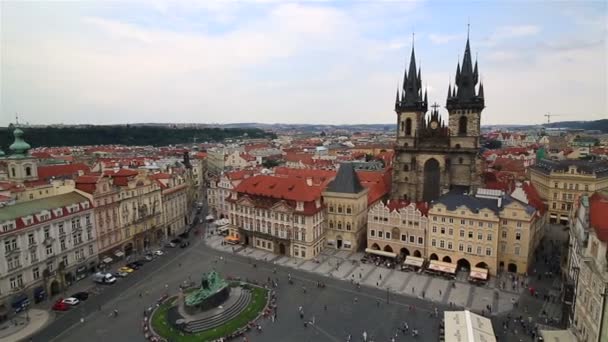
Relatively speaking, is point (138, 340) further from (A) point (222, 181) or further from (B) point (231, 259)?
(A) point (222, 181)

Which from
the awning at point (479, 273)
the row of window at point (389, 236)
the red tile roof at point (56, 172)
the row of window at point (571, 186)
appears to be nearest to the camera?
the awning at point (479, 273)

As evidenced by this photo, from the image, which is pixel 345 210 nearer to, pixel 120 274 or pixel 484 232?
pixel 484 232

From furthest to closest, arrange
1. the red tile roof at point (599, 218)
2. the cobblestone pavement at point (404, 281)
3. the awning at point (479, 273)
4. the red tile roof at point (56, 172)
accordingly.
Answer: the red tile roof at point (56, 172), the awning at point (479, 273), the cobblestone pavement at point (404, 281), the red tile roof at point (599, 218)

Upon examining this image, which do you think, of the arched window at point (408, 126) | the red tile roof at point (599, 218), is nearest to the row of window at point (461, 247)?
the red tile roof at point (599, 218)

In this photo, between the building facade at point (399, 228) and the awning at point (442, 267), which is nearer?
the awning at point (442, 267)

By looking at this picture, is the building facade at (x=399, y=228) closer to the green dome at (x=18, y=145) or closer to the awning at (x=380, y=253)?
the awning at (x=380, y=253)

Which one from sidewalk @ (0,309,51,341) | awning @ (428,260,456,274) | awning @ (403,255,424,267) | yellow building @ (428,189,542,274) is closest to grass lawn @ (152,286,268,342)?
sidewalk @ (0,309,51,341)

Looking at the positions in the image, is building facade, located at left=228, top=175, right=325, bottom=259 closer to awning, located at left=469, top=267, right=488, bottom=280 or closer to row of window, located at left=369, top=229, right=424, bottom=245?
row of window, located at left=369, top=229, right=424, bottom=245
